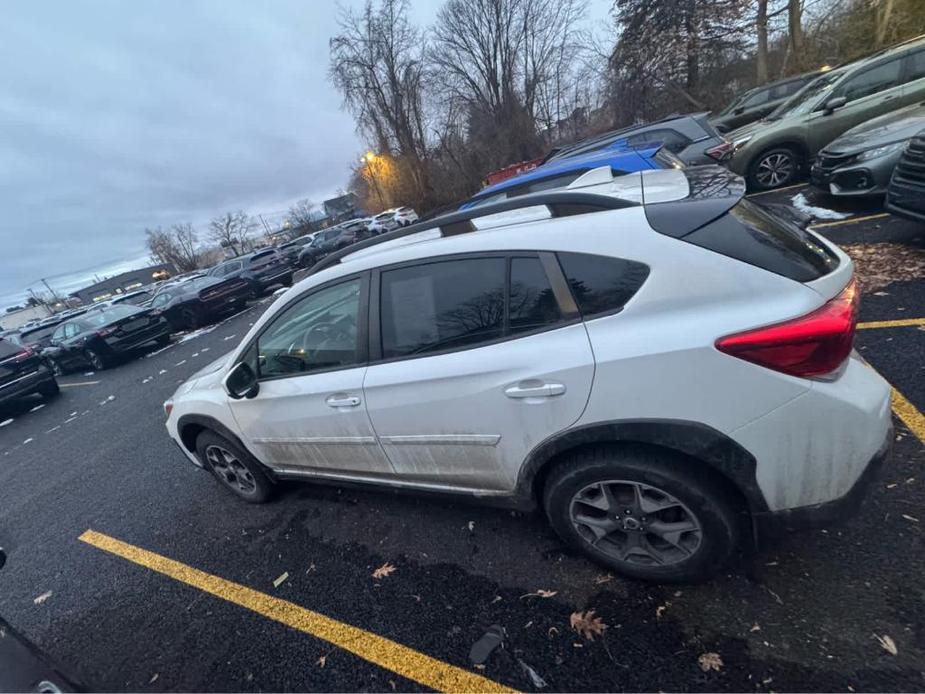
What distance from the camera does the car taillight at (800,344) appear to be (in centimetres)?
145

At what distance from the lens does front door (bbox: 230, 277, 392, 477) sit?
232cm

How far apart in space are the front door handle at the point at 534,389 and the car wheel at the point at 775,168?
853 centimetres

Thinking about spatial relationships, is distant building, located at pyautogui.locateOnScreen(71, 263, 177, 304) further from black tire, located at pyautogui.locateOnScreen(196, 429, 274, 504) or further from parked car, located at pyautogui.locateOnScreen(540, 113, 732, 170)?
black tire, located at pyautogui.locateOnScreen(196, 429, 274, 504)

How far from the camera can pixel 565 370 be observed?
169 centimetres

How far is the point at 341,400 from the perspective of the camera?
2.32 m

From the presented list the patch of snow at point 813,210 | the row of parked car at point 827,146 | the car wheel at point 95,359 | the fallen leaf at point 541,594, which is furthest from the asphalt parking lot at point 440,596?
the car wheel at point 95,359

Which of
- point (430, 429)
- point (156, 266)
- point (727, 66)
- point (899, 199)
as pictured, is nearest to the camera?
point (430, 429)

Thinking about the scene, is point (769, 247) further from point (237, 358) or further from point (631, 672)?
point (237, 358)

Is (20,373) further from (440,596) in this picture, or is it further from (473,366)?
(473,366)

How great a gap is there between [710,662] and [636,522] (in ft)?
1.82

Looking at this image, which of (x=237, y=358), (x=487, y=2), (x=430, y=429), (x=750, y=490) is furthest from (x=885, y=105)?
(x=487, y=2)

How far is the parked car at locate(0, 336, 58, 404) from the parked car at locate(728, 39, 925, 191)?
14.4 m

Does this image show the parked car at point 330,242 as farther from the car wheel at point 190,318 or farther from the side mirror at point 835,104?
the side mirror at point 835,104

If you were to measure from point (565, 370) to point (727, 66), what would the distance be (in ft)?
97.5
